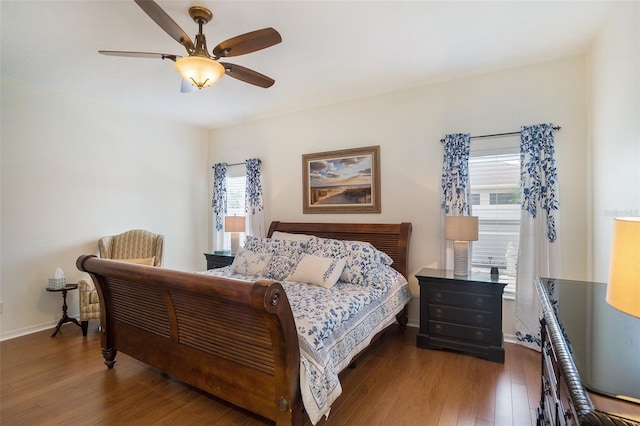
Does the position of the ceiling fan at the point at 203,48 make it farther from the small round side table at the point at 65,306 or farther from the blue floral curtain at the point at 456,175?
the small round side table at the point at 65,306

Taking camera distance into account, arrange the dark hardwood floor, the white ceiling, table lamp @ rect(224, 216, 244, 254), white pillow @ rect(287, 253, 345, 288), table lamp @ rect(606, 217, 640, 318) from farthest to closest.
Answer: table lamp @ rect(224, 216, 244, 254), white pillow @ rect(287, 253, 345, 288), the white ceiling, the dark hardwood floor, table lamp @ rect(606, 217, 640, 318)

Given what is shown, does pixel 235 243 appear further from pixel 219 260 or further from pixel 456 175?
pixel 456 175

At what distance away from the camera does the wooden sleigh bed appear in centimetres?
169

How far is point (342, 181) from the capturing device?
161 inches

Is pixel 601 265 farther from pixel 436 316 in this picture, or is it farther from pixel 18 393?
pixel 18 393

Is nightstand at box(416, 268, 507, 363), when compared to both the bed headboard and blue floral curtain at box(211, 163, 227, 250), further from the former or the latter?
blue floral curtain at box(211, 163, 227, 250)

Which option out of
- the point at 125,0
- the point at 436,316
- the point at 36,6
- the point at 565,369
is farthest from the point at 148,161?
the point at 565,369

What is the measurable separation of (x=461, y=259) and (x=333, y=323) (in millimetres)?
1677

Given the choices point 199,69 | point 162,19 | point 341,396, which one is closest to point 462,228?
point 341,396

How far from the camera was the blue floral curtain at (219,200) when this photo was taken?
205 inches

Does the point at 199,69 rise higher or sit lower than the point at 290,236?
higher

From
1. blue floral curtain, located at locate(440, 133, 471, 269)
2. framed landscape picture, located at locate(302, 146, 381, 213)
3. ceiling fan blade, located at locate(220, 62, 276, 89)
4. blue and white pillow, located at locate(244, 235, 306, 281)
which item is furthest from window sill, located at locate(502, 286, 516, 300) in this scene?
ceiling fan blade, located at locate(220, 62, 276, 89)

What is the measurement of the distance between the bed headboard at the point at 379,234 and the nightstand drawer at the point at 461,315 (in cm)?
56

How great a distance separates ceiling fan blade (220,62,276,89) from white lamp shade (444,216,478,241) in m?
2.13
